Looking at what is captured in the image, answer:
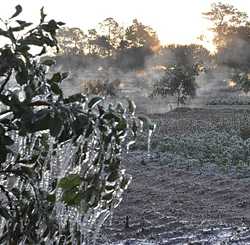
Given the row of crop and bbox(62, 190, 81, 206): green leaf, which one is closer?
bbox(62, 190, 81, 206): green leaf

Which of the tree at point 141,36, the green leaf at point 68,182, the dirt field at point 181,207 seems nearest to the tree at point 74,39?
the tree at point 141,36

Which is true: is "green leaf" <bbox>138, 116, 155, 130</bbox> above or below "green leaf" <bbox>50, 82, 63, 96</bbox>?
below

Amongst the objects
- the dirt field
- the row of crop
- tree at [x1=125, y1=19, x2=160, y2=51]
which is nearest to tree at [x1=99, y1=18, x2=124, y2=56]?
tree at [x1=125, y1=19, x2=160, y2=51]

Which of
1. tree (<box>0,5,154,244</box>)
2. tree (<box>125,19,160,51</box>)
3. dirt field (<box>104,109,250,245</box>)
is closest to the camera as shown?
tree (<box>0,5,154,244</box>)

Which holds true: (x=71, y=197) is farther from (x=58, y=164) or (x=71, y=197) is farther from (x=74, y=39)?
→ (x=74, y=39)

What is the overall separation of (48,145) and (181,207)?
235 inches

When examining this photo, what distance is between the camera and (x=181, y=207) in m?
7.61

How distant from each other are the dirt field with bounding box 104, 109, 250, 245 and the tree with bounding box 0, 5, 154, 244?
4.15 m

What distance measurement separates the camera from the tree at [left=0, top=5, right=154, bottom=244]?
1423 mm

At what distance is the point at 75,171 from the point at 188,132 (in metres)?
14.8

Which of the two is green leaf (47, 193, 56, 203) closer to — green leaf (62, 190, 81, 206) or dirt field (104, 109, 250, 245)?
green leaf (62, 190, 81, 206)

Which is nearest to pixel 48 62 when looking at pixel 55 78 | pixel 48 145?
pixel 55 78

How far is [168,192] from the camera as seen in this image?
27.9ft

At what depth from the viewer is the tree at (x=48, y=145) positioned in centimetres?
142
